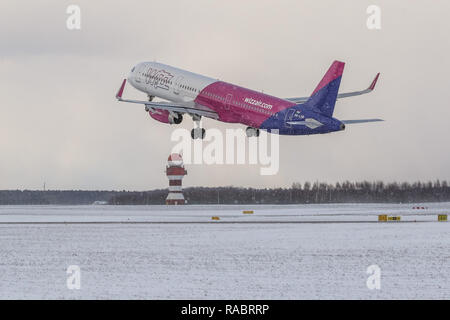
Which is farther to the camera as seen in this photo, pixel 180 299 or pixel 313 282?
pixel 313 282

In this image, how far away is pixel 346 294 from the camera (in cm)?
3512

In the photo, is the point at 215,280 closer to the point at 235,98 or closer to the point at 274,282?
the point at 274,282

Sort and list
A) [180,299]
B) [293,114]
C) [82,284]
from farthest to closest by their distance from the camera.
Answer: [293,114]
[82,284]
[180,299]

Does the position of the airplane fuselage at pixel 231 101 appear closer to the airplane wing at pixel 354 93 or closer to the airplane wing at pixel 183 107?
the airplane wing at pixel 183 107

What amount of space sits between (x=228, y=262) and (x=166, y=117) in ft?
167

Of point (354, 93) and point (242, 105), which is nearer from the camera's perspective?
point (242, 105)

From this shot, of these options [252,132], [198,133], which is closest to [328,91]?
[252,132]

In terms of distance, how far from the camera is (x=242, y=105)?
94.6 meters

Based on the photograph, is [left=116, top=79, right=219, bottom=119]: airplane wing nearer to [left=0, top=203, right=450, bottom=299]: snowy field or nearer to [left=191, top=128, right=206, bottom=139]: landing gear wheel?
[left=191, top=128, right=206, bottom=139]: landing gear wheel

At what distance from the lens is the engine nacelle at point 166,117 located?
316ft

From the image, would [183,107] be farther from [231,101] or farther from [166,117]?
[231,101]

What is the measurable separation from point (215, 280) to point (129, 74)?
6995cm
